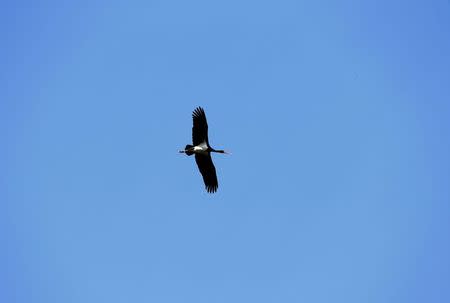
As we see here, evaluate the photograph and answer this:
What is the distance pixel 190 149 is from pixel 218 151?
2.54 m

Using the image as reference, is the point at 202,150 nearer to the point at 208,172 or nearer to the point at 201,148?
the point at 201,148

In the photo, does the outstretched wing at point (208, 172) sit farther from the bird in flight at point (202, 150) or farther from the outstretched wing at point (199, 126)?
the outstretched wing at point (199, 126)

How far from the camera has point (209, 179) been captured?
36812 mm

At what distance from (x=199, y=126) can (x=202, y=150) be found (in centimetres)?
128

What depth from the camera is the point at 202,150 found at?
1391 inches

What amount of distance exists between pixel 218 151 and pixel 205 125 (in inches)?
106

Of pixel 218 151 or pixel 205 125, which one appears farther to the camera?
pixel 218 151

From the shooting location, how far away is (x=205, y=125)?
3488cm

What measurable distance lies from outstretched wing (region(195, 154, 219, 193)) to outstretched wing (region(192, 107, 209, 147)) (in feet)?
4.45

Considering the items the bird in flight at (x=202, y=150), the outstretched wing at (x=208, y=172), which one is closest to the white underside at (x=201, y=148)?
the bird in flight at (x=202, y=150)

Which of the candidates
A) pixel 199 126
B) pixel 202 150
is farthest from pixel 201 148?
pixel 199 126

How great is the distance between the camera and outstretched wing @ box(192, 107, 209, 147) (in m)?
34.8

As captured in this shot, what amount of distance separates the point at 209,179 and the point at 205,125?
338cm

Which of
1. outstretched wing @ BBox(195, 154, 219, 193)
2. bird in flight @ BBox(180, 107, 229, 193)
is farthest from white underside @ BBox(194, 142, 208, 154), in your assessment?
outstretched wing @ BBox(195, 154, 219, 193)
